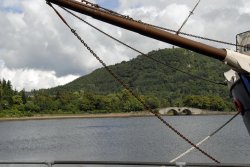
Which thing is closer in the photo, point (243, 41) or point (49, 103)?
point (243, 41)

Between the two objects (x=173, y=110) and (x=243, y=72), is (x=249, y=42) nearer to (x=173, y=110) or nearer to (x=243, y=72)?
(x=243, y=72)

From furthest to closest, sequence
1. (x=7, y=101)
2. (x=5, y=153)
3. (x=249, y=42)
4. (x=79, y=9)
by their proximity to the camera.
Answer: (x=7, y=101), (x=5, y=153), (x=249, y=42), (x=79, y=9)

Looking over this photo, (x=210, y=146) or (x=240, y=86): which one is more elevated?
(x=210, y=146)

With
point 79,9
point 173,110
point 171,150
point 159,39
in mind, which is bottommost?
point 159,39

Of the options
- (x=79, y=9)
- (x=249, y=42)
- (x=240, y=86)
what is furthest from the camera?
(x=249, y=42)

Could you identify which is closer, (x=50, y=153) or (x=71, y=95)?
(x=50, y=153)

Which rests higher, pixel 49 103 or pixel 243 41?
pixel 49 103

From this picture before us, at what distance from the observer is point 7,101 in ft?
595

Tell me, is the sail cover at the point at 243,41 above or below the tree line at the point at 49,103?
below

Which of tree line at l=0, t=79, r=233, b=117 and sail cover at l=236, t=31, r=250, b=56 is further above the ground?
tree line at l=0, t=79, r=233, b=117

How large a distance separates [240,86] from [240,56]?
8.12 ft

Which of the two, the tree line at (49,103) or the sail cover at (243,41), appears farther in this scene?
the tree line at (49,103)

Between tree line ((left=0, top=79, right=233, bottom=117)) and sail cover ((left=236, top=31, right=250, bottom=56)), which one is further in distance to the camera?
tree line ((left=0, top=79, right=233, bottom=117))

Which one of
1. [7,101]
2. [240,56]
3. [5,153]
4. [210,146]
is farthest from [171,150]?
[7,101]
